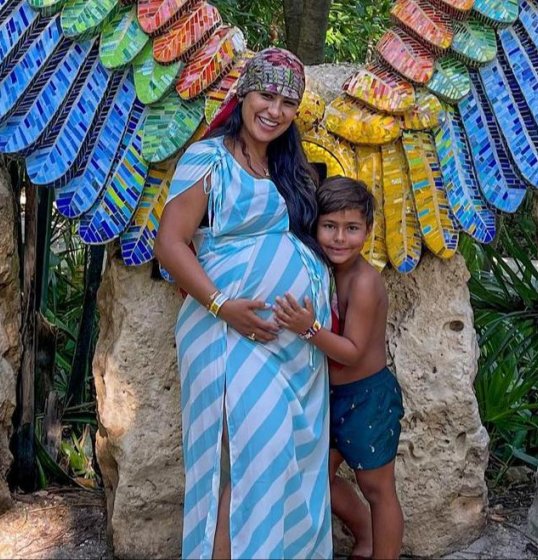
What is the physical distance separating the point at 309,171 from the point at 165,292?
1.94 ft

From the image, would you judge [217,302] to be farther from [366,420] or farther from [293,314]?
[366,420]

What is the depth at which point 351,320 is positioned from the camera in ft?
7.93

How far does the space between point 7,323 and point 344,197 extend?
1153 millimetres

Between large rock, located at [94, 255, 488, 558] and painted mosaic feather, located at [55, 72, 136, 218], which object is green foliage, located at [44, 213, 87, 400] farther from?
painted mosaic feather, located at [55, 72, 136, 218]

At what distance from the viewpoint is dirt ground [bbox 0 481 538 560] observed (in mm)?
2869

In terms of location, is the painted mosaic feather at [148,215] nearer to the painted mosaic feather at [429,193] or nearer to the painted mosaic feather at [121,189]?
the painted mosaic feather at [121,189]

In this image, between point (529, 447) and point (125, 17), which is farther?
point (529, 447)

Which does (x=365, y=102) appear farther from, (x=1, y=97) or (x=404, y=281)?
(x=1, y=97)

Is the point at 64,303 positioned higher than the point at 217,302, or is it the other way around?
the point at 64,303

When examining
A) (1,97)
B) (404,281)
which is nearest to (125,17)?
(1,97)

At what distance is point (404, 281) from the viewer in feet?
9.32

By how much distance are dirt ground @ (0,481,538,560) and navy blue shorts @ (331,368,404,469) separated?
1.91 ft

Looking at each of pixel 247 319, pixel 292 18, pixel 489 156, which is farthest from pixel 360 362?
pixel 292 18

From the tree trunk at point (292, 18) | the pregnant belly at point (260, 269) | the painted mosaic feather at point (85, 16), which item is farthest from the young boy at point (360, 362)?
the tree trunk at point (292, 18)
